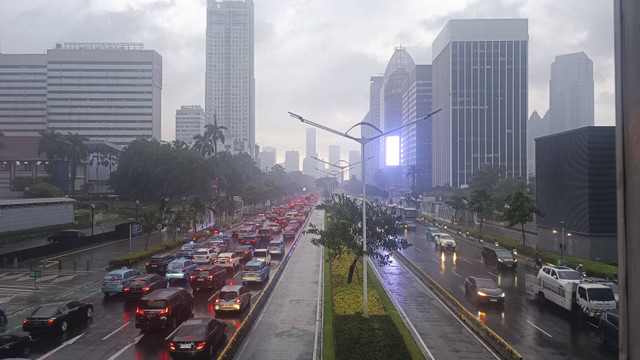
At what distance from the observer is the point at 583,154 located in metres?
43.3

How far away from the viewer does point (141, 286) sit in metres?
26.4

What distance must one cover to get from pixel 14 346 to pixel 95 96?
581 feet

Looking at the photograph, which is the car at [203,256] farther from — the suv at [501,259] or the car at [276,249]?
the suv at [501,259]

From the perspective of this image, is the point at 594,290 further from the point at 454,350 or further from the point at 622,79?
the point at 622,79

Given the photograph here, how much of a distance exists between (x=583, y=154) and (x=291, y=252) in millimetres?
30264

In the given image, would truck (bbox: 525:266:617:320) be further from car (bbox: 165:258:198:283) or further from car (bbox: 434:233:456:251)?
car (bbox: 165:258:198:283)

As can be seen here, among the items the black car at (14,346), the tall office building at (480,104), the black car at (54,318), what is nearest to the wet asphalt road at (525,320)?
the black car at (14,346)

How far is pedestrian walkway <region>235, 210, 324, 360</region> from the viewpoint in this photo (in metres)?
17.7

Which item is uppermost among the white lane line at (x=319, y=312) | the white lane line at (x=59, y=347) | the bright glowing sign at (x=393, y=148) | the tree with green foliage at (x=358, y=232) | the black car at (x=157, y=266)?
the bright glowing sign at (x=393, y=148)

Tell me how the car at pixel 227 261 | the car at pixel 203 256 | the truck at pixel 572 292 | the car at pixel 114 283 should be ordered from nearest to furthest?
the truck at pixel 572 292 < the car at pixel 114 283 < the car at pixel 227 261 < the car at pixel 203 256

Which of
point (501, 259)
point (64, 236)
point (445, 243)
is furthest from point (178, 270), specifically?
point (445, 243)

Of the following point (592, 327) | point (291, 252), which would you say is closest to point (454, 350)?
point (592, 327)

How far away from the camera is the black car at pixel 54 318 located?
1912cm

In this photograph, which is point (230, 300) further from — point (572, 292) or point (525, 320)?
point (572, 292)
